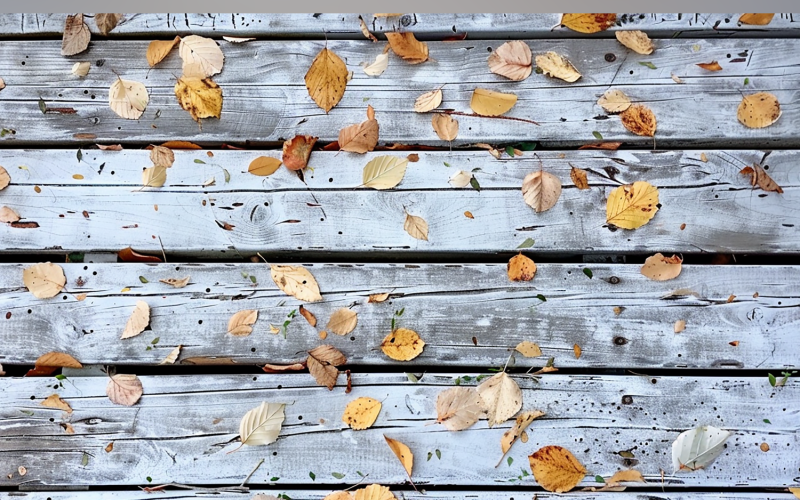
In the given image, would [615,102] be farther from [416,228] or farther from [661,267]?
[416,228]

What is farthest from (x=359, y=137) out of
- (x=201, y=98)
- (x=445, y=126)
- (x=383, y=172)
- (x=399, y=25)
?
(x=201, y=98)

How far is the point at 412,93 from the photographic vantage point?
1342mm

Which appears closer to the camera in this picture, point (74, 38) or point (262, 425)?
point (262, 425)

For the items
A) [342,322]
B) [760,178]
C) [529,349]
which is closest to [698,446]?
[529,349]

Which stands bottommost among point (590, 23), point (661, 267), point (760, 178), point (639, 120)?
point (661, 267)

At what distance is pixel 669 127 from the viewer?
132 centimetres

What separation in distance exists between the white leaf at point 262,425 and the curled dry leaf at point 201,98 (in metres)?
0.79

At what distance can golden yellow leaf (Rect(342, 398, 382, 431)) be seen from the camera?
4.11 feet

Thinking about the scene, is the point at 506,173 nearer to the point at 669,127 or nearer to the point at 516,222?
the point at 516,222

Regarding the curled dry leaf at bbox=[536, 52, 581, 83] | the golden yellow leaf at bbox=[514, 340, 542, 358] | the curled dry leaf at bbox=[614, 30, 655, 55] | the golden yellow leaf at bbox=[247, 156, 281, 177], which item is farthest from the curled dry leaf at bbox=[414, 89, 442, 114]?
the golden yellow leaf at bbox=[514, 340, 542, 358]

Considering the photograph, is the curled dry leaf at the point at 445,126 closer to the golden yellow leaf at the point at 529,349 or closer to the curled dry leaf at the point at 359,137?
the curled dry leaf at the point at 359,137

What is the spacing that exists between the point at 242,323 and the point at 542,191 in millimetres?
851

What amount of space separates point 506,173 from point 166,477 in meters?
1.18

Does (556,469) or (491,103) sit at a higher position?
(491,103)
